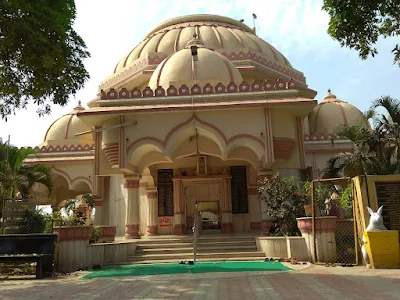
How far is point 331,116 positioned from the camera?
20109 mm

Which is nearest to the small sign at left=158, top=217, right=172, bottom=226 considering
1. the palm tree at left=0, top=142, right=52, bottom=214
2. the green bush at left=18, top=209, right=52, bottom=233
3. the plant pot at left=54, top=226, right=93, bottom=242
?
the palm tree at left=0, top=142, right=52, bottom=214

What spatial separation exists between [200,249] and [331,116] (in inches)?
452

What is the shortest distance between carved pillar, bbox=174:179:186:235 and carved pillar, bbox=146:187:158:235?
853 mm

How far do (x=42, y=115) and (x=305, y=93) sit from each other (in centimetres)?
1406

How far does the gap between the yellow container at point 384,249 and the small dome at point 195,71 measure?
8233mm

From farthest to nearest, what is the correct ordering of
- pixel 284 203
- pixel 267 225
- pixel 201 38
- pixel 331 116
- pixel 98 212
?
pixel 201 38 → pixel 331 116 → pixel 98 212 → pixel 267 225 → pixel 284 203

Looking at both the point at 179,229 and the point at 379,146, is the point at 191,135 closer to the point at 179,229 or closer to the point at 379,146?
the point at 179,229

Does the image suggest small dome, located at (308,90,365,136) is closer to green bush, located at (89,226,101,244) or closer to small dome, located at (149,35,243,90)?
small dome, located at (149,35,243,90)

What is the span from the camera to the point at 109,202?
17.8 metres

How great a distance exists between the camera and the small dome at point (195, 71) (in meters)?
14.8

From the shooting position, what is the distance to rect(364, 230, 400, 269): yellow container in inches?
318

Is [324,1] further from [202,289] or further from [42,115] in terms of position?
[42,115]

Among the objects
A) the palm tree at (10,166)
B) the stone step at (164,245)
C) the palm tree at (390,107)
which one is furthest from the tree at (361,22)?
the palm tree at (10,166)

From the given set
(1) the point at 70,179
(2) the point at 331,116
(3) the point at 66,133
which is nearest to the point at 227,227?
(1) the point at 70,179
